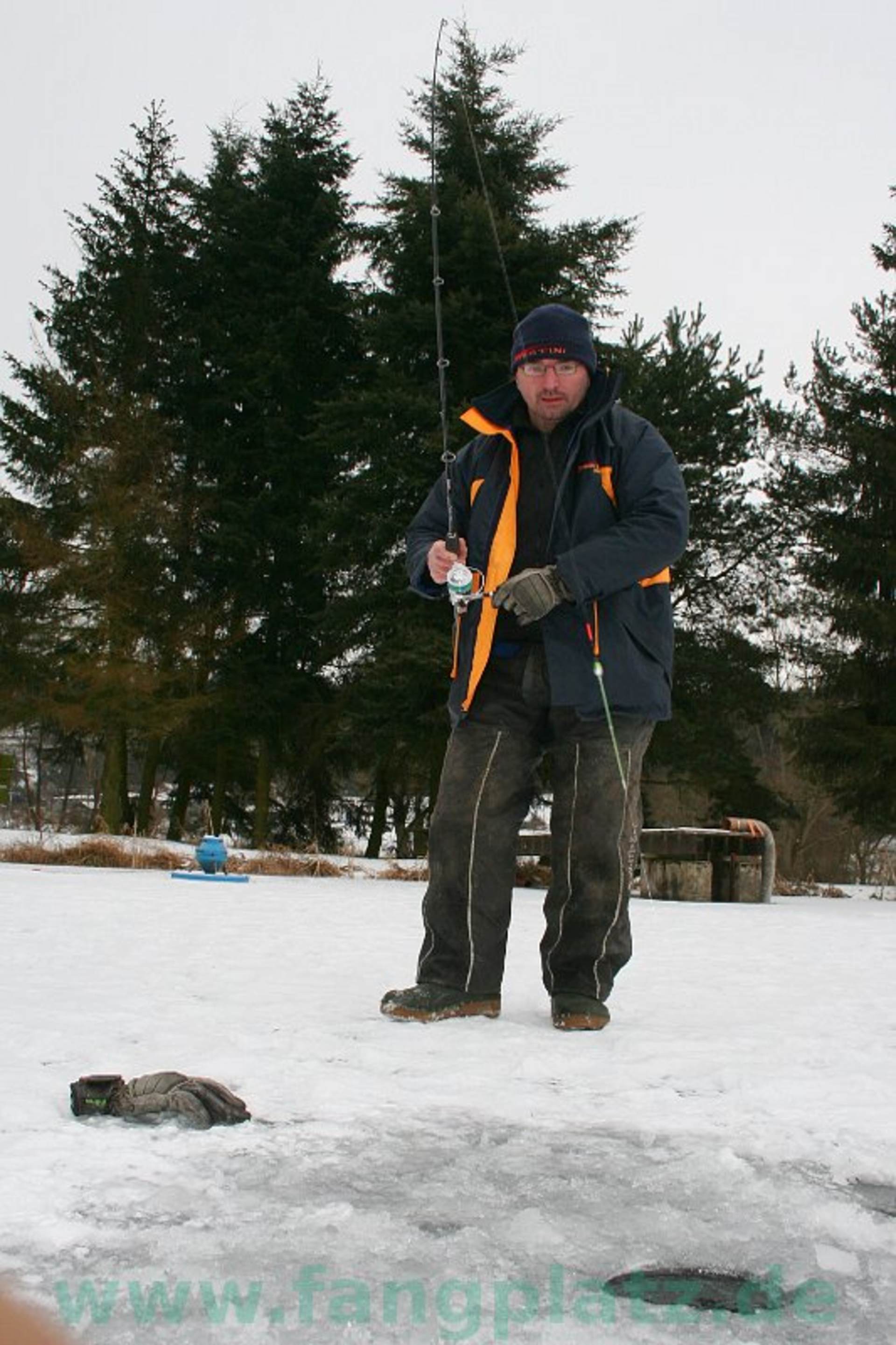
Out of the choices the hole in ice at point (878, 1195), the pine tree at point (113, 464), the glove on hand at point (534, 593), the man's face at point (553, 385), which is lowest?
the hole in ice at point (878, 1195)

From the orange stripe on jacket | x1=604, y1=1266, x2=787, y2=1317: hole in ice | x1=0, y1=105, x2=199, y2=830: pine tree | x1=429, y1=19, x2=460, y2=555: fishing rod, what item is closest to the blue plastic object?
x1=429, y1=19, x2=460, y2=555: fishing rod

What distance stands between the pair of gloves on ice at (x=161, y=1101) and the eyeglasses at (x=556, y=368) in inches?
82.0

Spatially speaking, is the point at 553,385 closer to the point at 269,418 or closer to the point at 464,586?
the point at 464,586

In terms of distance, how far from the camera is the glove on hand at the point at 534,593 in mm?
3146

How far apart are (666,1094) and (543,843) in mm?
8755

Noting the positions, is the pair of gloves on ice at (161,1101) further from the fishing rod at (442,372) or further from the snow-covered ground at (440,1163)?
the fishing rod at (442,372)

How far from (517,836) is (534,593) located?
70 centimetres

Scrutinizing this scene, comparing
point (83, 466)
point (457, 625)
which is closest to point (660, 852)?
point (457, 625)

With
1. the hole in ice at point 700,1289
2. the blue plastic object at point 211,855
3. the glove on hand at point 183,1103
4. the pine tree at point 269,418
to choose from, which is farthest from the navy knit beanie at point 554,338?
the pine tree at point 269,418

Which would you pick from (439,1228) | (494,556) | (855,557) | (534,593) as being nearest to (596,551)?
(534,593)

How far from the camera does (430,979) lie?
3355mm

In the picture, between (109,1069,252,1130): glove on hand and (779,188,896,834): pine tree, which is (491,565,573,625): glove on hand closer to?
(109,1069,252,1130): glove on hand

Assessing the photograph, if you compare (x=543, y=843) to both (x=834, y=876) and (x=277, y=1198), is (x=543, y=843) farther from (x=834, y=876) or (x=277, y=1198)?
(x=834, y=876)

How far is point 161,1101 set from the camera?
2.16 m
